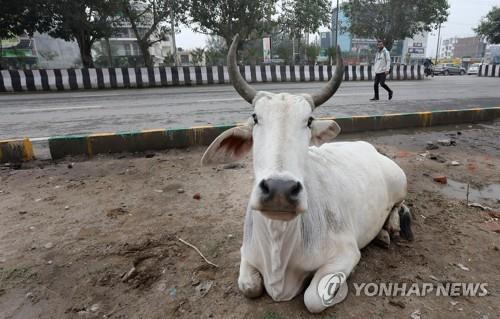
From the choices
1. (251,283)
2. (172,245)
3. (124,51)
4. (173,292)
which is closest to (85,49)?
(172,245)

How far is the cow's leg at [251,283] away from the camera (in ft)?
7.48

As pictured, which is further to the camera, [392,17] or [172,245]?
[392,17]

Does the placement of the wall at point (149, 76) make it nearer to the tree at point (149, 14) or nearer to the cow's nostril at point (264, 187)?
the tree at point (149, 14)

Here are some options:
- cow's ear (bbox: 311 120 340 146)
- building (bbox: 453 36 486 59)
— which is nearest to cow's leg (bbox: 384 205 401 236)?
cow's ear (bbox: 311 120 340 146)

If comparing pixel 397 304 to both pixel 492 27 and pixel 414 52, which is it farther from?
pixel 414 52

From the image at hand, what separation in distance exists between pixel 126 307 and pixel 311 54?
44.6m

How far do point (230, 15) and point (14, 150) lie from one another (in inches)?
768

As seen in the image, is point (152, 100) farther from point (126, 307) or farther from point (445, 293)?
point (445, 293)

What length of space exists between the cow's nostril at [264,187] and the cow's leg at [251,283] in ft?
2.90

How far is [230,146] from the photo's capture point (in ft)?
8.16

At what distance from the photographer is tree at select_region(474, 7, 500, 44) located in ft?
112

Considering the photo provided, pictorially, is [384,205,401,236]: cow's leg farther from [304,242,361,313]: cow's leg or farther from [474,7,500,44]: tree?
[474,7,500,44]: tree

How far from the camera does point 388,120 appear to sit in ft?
22.9

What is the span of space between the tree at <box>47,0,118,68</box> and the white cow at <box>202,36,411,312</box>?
58.1ft
